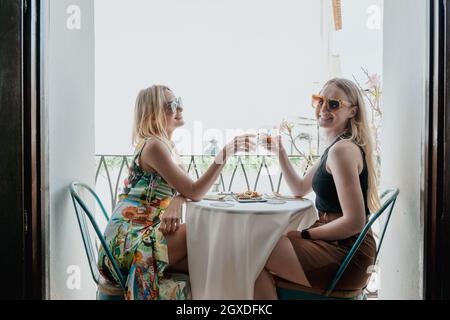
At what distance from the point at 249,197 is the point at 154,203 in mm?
460

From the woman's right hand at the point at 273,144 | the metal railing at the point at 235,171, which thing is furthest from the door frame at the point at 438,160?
Answer: the metal railing at the point at 235,171

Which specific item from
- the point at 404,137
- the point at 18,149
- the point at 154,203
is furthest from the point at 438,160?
the point at 18,149

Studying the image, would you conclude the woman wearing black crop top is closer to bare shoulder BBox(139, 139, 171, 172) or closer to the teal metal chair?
the teal metal chair

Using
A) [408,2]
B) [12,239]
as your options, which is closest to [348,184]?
[408,2]

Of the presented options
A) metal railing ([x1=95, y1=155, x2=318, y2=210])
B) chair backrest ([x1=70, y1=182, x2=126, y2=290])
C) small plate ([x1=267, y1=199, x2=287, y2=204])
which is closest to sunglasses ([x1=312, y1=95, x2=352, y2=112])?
small plate ([x1=267, y1=199, x2=287, y2=204])

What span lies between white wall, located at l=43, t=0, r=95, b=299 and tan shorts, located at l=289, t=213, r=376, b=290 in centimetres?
108

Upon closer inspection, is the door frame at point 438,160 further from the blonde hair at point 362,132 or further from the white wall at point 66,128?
the white wall at point 66,128

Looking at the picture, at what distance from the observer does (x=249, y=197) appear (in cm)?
154

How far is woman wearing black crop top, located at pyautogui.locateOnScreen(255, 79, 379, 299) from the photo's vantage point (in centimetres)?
132

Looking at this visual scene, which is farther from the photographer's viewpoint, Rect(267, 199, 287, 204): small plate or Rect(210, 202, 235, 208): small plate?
Rect(267, 199, 287, 204): small plate

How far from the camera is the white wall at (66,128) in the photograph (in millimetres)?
1385

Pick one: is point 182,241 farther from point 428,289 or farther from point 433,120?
point 433,120

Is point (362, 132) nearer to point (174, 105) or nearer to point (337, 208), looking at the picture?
point (337, 208)

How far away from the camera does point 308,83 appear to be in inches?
78.4
